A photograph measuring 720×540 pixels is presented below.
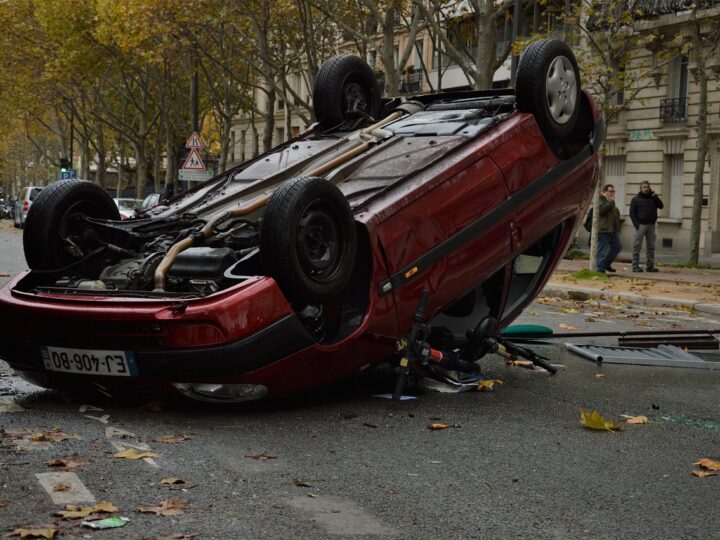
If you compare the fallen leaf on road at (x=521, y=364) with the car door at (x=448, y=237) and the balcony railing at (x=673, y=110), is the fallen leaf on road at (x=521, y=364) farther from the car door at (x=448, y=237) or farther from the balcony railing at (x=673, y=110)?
the balcony railing at (x=673, y=110)

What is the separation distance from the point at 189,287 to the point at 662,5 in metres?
28.0

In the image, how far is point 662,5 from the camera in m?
31.9

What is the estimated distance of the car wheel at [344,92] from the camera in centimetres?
868

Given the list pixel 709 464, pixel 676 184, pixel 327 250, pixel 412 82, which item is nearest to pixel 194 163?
pixel 676 184

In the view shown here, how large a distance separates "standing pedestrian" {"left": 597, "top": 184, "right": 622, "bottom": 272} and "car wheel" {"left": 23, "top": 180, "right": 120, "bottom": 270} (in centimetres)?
1584

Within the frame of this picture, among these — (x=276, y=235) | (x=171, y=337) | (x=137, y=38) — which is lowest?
(x=171, y=337)

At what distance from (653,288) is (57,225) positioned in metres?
12.8

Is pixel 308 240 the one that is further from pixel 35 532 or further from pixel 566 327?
pixel 566 327

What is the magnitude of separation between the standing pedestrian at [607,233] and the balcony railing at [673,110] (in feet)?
39.3

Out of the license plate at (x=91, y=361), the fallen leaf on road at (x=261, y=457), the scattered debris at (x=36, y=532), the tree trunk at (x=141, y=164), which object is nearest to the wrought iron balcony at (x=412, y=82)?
the tree trunk at (x=141, y=164)

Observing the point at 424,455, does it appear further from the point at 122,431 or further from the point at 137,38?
the point at 137,38

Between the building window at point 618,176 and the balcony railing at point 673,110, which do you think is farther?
the building window at point 618,176

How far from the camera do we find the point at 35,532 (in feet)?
13.3

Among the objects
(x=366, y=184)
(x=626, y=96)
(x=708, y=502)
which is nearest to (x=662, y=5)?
(x=626, y=96)
